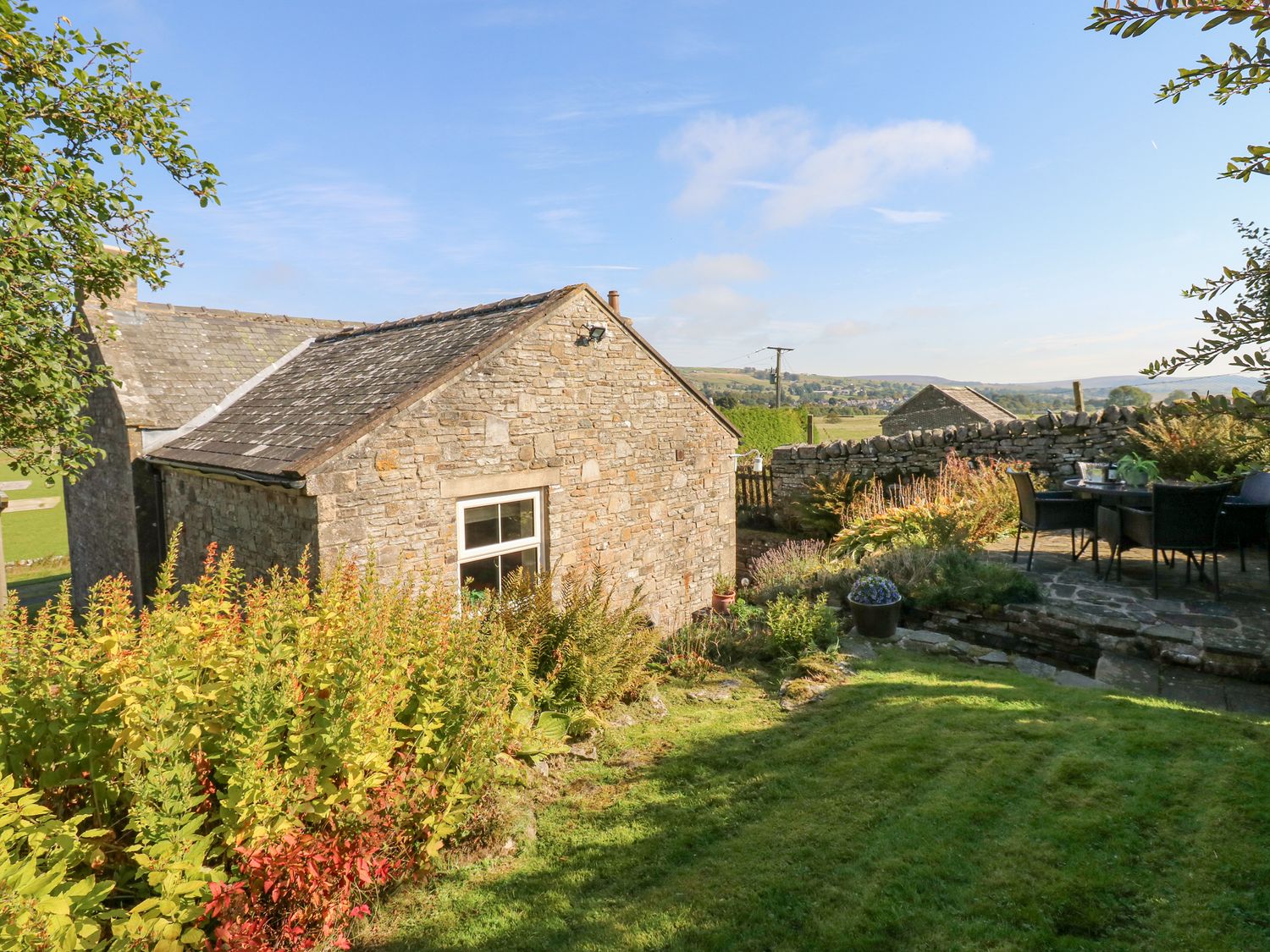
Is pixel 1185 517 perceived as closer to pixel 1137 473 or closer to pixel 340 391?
pixel 1137 473

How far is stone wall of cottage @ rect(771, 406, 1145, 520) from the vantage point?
13.4 meters

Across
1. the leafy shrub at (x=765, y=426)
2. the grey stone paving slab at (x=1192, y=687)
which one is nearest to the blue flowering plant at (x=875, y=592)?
the grey stone paving slab at (x=1192, y=687)

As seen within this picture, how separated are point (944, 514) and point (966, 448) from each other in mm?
4796

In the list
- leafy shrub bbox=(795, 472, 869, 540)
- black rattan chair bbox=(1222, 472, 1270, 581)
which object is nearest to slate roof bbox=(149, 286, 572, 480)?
leafy shrub bbox=(795, 472, 869, 540)

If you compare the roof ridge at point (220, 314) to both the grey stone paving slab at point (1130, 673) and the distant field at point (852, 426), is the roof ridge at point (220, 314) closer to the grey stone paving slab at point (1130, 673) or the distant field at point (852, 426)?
the grey stone paving slab at point (1130, 673)

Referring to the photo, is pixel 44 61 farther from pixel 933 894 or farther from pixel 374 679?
pixel 933 894

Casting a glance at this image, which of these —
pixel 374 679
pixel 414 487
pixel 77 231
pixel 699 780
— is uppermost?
pixel 77 231

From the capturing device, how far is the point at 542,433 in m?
8.64

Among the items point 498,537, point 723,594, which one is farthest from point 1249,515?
point 498,537

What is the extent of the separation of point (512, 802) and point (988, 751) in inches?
135

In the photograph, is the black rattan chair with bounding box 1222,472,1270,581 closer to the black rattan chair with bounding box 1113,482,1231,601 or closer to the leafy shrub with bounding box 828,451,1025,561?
the black rattan chair with bounding box 1113,482,1231,601

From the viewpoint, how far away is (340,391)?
861 cm

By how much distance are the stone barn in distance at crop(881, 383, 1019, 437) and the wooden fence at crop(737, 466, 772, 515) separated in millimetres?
6610

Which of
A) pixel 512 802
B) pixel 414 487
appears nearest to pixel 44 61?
pixel 414 487
